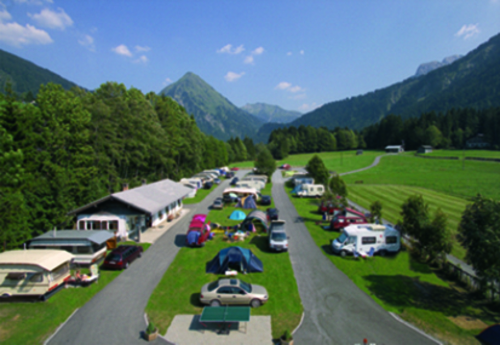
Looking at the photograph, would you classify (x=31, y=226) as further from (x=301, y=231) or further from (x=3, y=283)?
(x=301, y=231)

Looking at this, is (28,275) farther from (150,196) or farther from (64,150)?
(64,150)

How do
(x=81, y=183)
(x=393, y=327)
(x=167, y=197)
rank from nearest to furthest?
(x=393, y=327) → (x=81, y=183) → (x=167, y=197)

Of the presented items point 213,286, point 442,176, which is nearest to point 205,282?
point 213,286

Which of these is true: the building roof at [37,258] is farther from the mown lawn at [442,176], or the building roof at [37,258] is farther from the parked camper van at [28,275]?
the mown lawn at [442,176]

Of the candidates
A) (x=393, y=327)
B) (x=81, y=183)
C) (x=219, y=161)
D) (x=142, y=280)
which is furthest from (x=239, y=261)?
(x=219, y=161)

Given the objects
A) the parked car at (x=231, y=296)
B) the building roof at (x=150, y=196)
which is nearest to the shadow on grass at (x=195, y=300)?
the parked car at (x=231, y=296)
